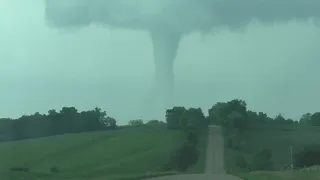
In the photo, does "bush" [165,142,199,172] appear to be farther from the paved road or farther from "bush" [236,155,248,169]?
"bush" [236,155,248,169]

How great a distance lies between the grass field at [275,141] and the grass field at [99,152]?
31.8 feet

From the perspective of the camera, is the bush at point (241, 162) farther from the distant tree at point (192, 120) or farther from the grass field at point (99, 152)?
the distant tree at point (192, 120)

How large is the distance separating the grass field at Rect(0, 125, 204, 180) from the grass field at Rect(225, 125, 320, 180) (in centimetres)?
968

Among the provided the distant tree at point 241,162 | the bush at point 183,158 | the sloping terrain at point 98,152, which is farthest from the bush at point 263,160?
the sloping terrain at point 98,152

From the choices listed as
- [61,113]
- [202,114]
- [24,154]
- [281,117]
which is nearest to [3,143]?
[24,154]

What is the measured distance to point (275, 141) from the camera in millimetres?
101625

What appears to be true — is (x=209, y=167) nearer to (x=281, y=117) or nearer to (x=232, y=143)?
(x=232, y=143)

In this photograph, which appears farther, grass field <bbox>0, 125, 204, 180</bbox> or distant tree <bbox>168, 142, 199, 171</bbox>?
grass field <bbox>0, 125, 204, 180</bbox>

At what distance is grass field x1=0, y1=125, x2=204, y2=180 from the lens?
86.8 m

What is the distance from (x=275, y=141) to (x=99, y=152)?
31730 mm

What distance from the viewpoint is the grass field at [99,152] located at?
86.8 m

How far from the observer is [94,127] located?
437 feet

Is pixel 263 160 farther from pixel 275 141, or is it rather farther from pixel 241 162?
pixel 275 141

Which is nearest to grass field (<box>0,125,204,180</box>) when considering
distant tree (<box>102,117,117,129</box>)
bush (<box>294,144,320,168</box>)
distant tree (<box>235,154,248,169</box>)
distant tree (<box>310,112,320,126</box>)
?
distant tree (<box>235,154,248,169</box>)
